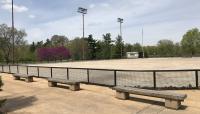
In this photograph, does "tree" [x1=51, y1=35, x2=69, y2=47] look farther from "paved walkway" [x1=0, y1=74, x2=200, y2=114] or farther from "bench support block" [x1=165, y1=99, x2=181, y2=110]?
"bench support block" [x1=165, y1=99, x2=181, y2=110]

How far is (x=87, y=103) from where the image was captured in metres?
10.2

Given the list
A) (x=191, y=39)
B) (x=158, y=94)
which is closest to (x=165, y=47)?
(x=191, y=39)

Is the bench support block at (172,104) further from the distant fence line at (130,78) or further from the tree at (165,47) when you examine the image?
the tree at (165,47)

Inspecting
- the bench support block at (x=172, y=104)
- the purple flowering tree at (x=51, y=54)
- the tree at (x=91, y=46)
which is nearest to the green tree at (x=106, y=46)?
the tree at (x=91, y=46)

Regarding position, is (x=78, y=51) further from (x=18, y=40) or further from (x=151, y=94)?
(x=151, y=94)

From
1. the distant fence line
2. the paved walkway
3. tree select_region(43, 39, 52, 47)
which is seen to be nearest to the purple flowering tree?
tree select_region(43, 39, 52, 47)

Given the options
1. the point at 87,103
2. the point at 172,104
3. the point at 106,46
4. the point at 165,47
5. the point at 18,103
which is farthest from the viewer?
the point at 165,47

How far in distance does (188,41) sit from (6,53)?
77.6 meters

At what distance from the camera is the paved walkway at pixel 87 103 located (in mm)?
8930

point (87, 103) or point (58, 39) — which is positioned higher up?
point (58, 39)

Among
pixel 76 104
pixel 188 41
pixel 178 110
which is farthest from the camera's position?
pixel 188 41

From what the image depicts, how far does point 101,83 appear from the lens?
14336 mm

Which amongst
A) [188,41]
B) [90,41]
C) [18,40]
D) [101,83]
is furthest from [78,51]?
[101,83]

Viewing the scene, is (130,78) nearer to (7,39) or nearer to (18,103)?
(18,103)
